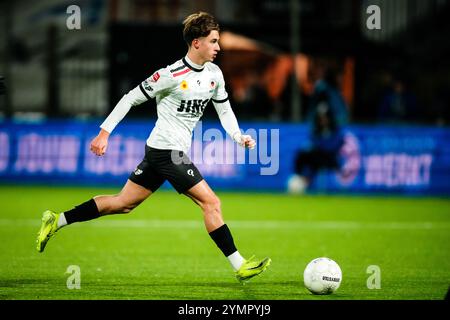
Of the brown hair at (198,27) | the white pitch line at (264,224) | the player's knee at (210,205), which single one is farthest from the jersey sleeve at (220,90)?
the white pitch line at (264,224)

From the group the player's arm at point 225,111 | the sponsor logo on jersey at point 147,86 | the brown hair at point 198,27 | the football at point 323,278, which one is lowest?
the football at point 323,278

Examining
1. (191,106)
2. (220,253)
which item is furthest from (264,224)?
(191,106)

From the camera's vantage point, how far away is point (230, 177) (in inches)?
771

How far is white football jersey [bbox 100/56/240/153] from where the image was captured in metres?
8.17

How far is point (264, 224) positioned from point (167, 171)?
19.1 ft

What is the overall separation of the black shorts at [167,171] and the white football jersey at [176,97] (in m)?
0.07

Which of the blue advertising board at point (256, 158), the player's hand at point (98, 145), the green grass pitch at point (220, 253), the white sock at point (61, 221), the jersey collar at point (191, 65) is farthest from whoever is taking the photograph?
the blue advertising board at point (256, 158)

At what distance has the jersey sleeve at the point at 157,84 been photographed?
8.15 metres

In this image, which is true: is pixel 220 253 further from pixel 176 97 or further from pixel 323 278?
pixel 323 278

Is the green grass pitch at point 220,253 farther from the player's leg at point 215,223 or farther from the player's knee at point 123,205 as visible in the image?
the player's knee at point 123,205

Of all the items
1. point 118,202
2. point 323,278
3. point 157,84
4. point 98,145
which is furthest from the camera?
point 118,202

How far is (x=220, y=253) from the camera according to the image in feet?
35.5

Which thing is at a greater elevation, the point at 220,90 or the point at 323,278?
Result: the point at 220,90
